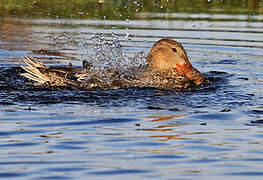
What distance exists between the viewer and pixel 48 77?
898 centimetres

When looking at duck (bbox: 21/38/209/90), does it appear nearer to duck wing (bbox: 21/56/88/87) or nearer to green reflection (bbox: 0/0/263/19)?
duck wing (bbox: 21/56/88/87)

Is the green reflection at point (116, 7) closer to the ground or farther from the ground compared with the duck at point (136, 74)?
farther from the ground

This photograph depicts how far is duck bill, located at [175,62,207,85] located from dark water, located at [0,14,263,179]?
21 centimetres

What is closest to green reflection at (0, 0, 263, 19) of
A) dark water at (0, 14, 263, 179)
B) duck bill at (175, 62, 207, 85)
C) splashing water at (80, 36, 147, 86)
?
dark water at (0, 14, 263, 179)

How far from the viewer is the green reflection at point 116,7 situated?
59.6ft

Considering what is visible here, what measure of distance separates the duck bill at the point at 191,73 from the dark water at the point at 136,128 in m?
0.21

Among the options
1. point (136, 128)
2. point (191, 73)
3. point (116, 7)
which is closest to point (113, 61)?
point (191, 73)

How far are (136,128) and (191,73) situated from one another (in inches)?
121

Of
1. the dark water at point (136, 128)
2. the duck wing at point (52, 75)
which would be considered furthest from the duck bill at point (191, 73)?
the duck wing at point (52, 75)

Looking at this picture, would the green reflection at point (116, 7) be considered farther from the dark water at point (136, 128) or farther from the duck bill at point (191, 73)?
the duck bill at point (191, 73)

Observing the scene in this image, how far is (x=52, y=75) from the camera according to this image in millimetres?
8992

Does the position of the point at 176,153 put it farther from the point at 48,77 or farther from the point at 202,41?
the point at 202,41

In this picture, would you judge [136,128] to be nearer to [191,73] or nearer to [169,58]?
[191,73]

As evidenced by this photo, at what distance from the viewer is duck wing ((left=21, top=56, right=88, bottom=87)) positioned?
8.99 meters
